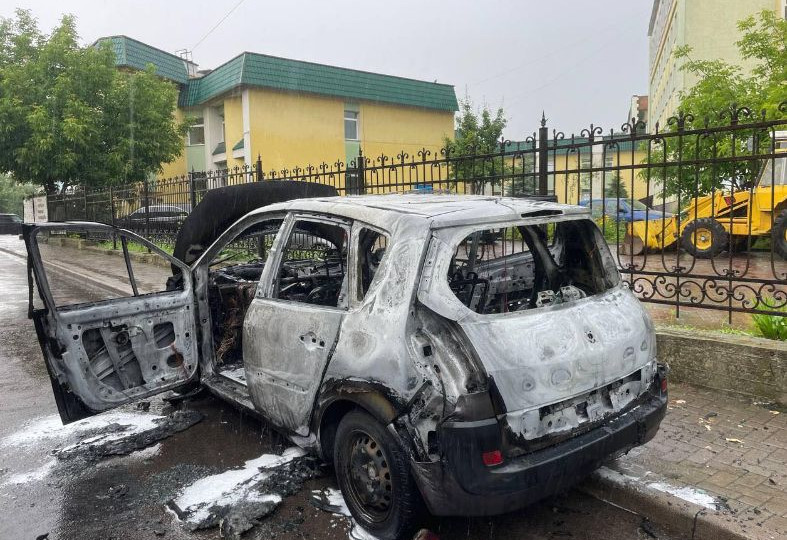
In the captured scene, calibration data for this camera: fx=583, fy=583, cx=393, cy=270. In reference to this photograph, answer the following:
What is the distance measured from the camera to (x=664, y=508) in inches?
121

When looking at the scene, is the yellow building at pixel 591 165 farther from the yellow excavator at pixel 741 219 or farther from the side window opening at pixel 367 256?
the side window opening at pixel 367 256

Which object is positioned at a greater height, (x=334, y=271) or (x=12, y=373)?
(x=334, y=271)

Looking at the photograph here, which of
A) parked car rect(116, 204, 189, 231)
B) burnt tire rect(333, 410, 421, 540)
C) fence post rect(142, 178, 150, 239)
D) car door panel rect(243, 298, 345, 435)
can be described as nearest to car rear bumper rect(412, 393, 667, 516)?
burnt tire rect(333, 410, 421, 540)

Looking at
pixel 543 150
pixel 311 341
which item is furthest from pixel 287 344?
pixel 543 150

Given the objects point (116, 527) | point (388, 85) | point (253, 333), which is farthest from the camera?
point (388, 85)

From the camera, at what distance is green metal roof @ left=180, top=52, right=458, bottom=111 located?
2456 cm

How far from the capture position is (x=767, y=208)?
9.41 metres

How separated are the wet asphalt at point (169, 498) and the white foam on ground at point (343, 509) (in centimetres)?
4

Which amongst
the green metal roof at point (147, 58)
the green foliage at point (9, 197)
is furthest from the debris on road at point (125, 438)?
the green foliage at point (9, 197)

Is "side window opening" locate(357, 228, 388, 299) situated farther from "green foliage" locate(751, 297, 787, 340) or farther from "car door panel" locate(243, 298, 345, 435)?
"green foliage" locate(751, 297, 787, 340)

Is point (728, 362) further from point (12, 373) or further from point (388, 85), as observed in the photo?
point (388, 85)

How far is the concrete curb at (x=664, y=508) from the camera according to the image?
2.88 metres

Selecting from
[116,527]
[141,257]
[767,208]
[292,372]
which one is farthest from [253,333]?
[141,257]

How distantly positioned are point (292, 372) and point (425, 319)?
106cm
